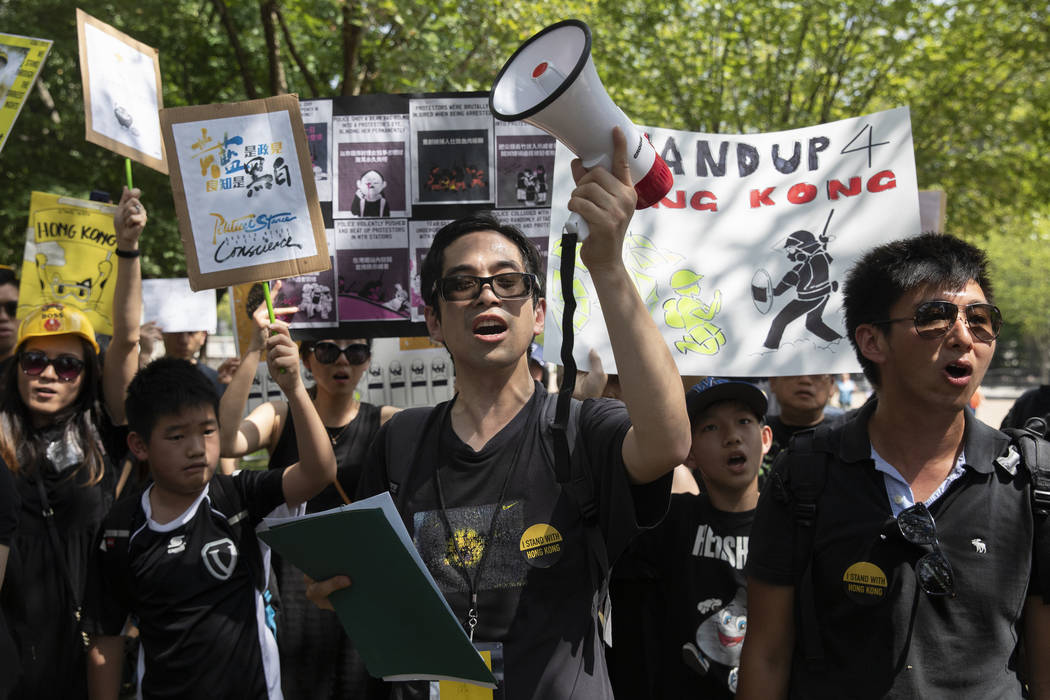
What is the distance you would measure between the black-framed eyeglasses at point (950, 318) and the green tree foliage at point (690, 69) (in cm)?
889

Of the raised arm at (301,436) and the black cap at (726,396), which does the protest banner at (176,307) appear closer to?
the raised arm at (301,436)

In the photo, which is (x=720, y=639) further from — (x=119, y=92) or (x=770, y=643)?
(x=119, y=92)

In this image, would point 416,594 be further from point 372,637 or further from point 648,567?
point 648,567

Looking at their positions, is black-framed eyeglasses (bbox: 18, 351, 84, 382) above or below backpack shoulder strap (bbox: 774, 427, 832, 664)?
above

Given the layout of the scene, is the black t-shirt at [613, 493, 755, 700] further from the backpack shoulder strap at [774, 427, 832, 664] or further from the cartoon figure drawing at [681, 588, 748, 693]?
the backpack shoulder strap at [774, 427, 832, 664]

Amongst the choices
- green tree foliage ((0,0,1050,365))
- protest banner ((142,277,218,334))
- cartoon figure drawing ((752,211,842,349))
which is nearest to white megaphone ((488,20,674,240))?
cartoon figure drawing ((752,211,842,349))

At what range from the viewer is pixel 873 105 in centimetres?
1307

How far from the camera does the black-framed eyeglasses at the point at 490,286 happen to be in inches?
82.6

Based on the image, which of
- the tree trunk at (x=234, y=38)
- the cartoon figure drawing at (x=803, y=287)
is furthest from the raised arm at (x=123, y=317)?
the tree trunk at (x=234, y=38)

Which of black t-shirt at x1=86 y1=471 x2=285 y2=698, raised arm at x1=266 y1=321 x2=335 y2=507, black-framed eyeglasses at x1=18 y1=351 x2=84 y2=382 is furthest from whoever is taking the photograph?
black-framed eyeglasses at x1=18 y1=351 x2=84 y2=382

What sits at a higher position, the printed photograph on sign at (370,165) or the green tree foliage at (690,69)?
the green tree foliage at (690,69)

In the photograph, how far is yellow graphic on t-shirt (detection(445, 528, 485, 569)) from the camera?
197cm

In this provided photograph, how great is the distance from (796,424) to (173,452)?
2.63 metres

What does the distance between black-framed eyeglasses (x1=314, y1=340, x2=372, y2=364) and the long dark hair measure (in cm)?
88
